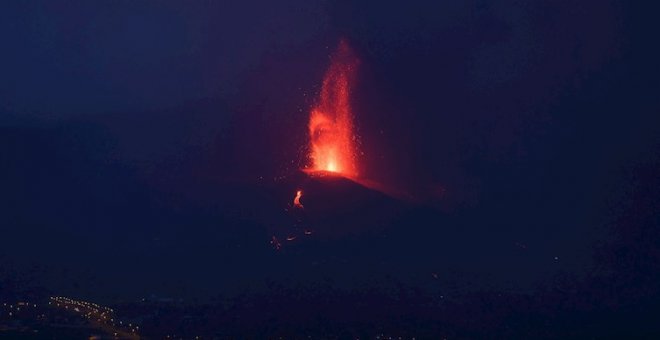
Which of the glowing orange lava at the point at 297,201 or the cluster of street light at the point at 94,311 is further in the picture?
the glowing orange lava at the point at 297,201

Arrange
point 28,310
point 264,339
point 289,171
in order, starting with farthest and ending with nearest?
1. point 289,171
2. point 28,310
3. point 264,339

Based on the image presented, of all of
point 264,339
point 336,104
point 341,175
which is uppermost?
point 336,104

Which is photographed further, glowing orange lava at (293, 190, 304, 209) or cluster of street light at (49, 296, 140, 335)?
glowing orange lava at (293, 190, 304, 209)

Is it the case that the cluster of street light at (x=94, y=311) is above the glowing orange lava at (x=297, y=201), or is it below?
below

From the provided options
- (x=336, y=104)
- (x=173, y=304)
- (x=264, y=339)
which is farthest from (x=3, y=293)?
(x=336, y=104)

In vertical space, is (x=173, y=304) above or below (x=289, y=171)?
below

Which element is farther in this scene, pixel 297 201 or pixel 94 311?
pixel 297 201

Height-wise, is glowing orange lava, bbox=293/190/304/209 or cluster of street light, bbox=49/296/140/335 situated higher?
glowing orange lava, bbox=293/190/304/209

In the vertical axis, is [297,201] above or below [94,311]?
above

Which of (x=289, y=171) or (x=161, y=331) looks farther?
(x=289, y=171)

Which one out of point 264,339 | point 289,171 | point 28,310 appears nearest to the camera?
point 264,339

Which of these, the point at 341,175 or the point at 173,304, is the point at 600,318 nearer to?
the point at 341,175
